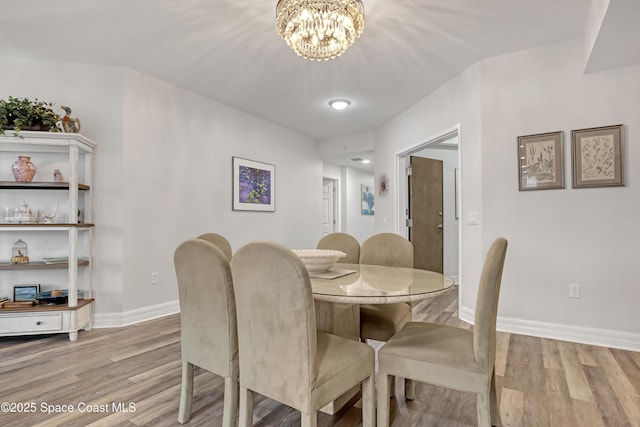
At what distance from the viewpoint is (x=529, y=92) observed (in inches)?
119

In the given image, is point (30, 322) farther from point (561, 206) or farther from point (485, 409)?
point (561, 206)

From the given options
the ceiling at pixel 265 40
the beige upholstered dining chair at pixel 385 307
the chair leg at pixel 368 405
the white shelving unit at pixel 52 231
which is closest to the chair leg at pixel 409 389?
the beige upholstered dining chair at pixel 385 307

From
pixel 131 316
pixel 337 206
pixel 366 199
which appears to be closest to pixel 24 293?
pixel 131 316

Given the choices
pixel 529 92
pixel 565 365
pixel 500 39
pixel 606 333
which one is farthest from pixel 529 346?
pixel 500 39

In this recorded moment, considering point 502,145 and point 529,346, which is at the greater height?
point 502,145

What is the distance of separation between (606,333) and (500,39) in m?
2.54

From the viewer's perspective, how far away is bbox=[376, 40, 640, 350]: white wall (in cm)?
268

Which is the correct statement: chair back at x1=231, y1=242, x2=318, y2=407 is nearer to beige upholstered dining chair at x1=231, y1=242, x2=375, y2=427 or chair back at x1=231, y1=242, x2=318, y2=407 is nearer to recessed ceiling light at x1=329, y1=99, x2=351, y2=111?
beige upholstered dining chair at x1=231, y1=242, x2=375, y2=427

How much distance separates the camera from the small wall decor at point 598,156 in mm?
2684

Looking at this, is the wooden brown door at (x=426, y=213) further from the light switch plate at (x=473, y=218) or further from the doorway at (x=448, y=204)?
the light switch plate at (x=473, y=218)

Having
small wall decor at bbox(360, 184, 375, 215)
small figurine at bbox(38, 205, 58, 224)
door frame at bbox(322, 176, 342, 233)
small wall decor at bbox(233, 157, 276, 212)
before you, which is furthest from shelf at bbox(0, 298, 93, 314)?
small wall decor at bbox(360, 184, 375, 215)

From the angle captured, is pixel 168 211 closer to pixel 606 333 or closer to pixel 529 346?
pixel 529 346

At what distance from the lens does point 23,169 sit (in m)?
2.91

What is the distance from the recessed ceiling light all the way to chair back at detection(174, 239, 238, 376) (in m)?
3.16
